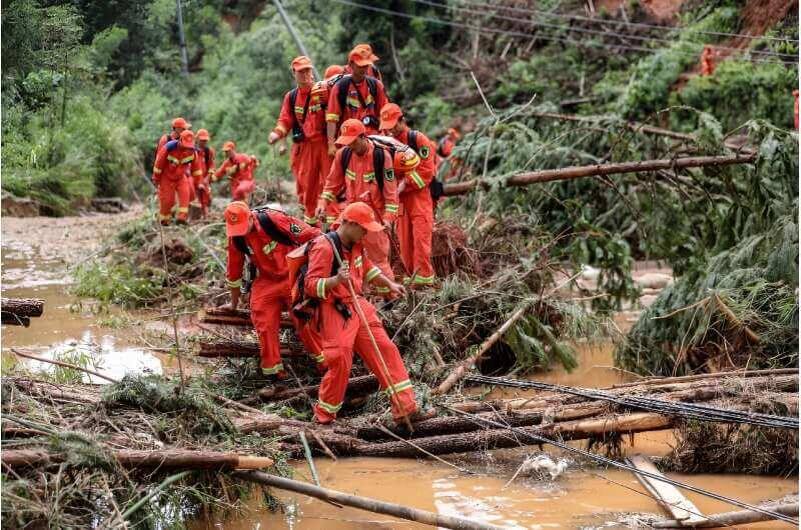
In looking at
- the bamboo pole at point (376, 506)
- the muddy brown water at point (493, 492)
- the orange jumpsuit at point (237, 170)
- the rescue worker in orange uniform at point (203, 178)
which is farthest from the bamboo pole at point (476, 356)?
the orange jumpsuit at point (237, 170)

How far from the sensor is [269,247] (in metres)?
7.18

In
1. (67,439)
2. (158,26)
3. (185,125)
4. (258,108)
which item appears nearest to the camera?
(67,439)

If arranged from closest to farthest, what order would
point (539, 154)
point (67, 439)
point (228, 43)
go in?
point (67, 439), point (539, 154), point (228, 43)

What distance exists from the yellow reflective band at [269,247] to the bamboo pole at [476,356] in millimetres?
1579

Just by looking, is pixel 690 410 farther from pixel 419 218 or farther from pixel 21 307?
pixel 21 307

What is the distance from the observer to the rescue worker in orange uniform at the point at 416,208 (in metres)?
8.52

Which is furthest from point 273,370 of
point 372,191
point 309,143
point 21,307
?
point 309,143

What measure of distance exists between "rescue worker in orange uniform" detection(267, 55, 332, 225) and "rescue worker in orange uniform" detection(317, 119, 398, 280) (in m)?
1.19

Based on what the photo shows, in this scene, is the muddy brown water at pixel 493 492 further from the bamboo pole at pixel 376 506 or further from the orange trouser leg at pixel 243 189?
the orange trouser leg at pixel 243 189

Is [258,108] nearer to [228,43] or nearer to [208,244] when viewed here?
[228,43]

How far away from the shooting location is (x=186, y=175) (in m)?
13.4

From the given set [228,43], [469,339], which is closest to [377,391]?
[469,339]

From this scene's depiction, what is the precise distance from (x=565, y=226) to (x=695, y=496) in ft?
16.5

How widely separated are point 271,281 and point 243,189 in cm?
733
